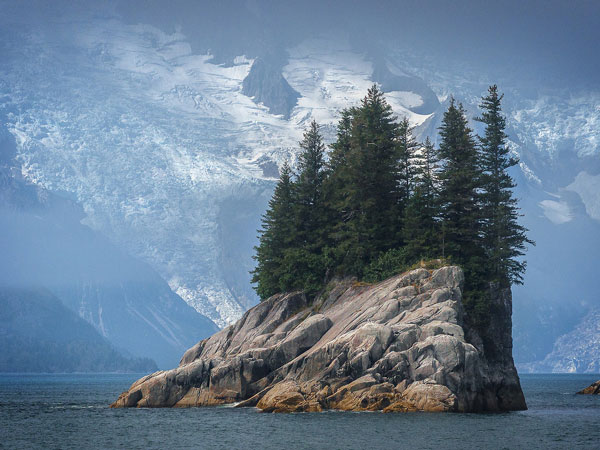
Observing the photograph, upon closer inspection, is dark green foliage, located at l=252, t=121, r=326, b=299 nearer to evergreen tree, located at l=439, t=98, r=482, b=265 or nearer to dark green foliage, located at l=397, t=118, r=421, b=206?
dark green foliage, located at l=397, t=118, r=421, b=206

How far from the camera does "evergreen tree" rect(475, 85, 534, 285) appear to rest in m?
94.6

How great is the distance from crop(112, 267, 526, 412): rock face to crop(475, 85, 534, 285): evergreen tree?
3637 millimetres

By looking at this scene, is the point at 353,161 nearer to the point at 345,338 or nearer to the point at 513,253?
the point at 513,253

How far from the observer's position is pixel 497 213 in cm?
9650

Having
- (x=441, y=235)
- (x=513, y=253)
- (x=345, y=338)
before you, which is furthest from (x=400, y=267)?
(x=345, y=338)

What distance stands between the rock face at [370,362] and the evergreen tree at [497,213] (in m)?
3.64

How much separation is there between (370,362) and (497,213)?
1193 inches

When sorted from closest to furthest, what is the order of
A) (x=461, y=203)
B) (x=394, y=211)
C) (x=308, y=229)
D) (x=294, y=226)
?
1. (x=461, y=203)
2. (x=394, y=211)
3. (x=294, y=226)
4. (x=308, y=229)

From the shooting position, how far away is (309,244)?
114 m

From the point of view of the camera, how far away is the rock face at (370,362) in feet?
245

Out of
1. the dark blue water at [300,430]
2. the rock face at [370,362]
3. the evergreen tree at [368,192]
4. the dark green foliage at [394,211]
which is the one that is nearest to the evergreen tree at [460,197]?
the dark green foliage at [394,211]

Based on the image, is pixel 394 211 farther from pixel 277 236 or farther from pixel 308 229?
pixel 277 236

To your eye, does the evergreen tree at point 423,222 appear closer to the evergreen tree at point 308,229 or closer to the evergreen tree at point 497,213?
the evergreen tree at point 497,213

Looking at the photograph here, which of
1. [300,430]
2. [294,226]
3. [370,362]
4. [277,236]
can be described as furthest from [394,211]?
[300,430]
